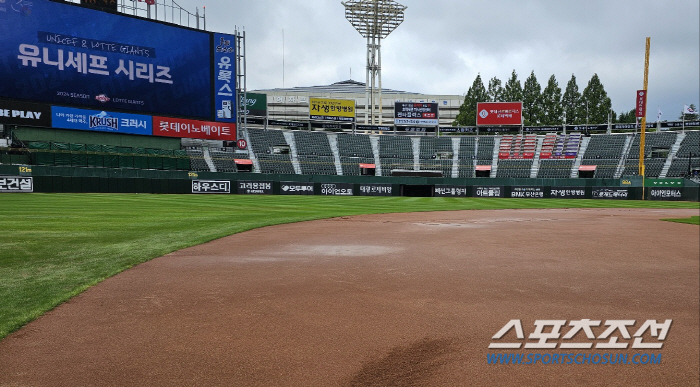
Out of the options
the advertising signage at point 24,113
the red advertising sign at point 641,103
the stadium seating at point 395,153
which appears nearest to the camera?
the advertising signage at point 24,113

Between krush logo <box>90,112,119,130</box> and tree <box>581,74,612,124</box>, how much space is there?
75849mm

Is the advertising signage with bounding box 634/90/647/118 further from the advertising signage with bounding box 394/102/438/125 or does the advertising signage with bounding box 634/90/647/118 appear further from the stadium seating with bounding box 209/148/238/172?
the stadium seating with bounding box 209/148/238/172

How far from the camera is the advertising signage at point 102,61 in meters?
29.6

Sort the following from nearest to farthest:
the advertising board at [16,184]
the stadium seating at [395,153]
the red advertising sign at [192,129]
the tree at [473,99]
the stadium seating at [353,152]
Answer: the advertising board at [16,184]
the red advertising sign at [192,129]
the stadium seating at [353,152]
the stadium seating at [395,153]
the tree at [473,99]

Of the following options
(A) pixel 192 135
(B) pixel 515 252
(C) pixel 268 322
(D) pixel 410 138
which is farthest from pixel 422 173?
(C) pixel 268 322

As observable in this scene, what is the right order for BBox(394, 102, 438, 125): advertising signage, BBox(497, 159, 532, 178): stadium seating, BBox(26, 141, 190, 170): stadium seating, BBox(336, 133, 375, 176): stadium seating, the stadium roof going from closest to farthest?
BBox(26, 141, 190, 170): stadium seating → BBox(497, 159, 532, 178): stadium seating → BBox(336, 133, 375, 176): stadium seating → BBox(394, 102, 438, 125): advertising signage → the stadium roof

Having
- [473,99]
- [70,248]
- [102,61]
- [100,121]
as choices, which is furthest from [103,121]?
[473,99]

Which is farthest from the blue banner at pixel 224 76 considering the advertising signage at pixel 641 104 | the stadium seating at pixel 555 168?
the advertising signage at pixel 641 104

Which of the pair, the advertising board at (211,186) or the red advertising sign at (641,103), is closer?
the advertising board at (211,186)

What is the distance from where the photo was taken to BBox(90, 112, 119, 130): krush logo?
107 feet

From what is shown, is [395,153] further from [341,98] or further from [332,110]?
[341,98]

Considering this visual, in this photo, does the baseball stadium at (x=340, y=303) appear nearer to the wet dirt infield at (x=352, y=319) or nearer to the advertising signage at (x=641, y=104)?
the wet dirt infield at (x=352, y=319)

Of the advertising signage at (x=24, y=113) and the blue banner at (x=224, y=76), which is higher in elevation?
the blue banner at (x=224, y=76)

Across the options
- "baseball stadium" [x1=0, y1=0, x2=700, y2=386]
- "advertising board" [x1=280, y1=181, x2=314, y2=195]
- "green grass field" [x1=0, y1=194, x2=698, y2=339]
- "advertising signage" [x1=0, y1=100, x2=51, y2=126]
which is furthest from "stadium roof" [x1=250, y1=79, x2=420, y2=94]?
"green grass field" [x1=0, y1=194, x2=698, y2=339]
